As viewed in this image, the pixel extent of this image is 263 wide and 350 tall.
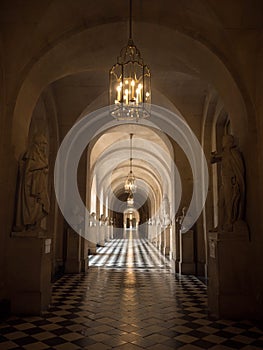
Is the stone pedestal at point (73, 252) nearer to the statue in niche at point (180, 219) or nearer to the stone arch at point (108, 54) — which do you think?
the statue in niche at point (180, 219)

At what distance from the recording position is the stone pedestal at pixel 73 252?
32.7 feet

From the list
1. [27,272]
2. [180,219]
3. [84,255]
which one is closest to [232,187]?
[27,272]

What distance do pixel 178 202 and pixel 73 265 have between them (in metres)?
3.85

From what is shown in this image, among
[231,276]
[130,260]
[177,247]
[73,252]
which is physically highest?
[177,247]

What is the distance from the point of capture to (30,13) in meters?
5.56

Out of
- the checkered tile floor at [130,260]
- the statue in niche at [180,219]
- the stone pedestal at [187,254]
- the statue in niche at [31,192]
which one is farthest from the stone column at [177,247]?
the statue in niche at [31,192]

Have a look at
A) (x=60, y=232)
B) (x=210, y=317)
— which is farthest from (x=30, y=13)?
(x=60, y=232)

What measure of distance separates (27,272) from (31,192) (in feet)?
4.40

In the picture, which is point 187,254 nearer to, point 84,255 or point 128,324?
point 84,255

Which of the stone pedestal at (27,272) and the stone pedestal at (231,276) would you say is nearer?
the stone pedestal at (231,276)

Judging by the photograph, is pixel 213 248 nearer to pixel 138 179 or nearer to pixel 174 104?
pixel 174 104

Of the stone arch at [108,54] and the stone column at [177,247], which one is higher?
the stone arch at [108,54]

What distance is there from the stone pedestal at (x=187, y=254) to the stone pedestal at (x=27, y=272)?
5.24 metres

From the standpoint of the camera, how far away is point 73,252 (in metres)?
10.1
